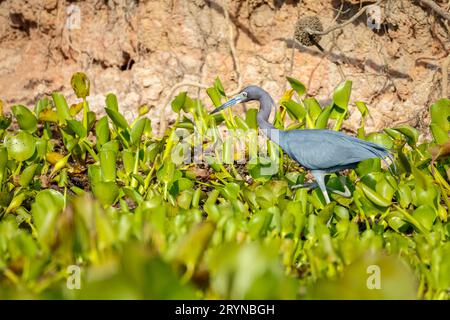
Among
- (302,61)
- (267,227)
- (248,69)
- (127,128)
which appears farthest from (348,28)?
(267,227)

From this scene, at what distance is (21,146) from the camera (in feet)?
14.8

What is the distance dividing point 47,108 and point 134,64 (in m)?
1.17

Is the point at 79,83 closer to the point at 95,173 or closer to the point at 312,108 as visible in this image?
the point at 95,173

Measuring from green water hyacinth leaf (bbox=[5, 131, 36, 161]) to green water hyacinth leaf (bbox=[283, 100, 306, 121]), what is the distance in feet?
5.45

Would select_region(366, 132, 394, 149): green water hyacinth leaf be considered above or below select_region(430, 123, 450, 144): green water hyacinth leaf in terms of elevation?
above

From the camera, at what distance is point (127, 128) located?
4840 mm

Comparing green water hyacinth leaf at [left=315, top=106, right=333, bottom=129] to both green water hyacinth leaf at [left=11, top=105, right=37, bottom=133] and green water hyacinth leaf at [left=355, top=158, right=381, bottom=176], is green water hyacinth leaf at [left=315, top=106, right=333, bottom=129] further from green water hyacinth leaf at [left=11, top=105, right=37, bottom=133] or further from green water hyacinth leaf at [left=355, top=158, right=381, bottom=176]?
green water hyacinth leaf at [left=11, top=105, right=37, bottom=133]

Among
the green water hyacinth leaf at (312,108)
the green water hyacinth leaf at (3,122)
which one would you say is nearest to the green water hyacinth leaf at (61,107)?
the green water hyacinth leaf at (3,122)

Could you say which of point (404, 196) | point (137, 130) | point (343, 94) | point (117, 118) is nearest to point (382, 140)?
point (343, 94)

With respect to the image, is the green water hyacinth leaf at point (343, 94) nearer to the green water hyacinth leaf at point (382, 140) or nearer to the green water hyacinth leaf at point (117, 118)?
the green water hyacinth leaf at point (382, 140)

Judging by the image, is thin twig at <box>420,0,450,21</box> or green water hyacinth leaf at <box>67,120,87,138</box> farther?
thin twig at <box>420,0,450,21</box>

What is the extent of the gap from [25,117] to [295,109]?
1.85 meters

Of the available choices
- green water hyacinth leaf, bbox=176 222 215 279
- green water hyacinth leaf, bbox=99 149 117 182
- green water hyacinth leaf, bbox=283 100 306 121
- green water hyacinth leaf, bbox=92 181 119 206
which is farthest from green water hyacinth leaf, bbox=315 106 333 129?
green water hyacinth leaf, bbox=176 222 215 279

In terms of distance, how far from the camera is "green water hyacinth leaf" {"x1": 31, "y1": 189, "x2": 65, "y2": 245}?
2.55 meters
